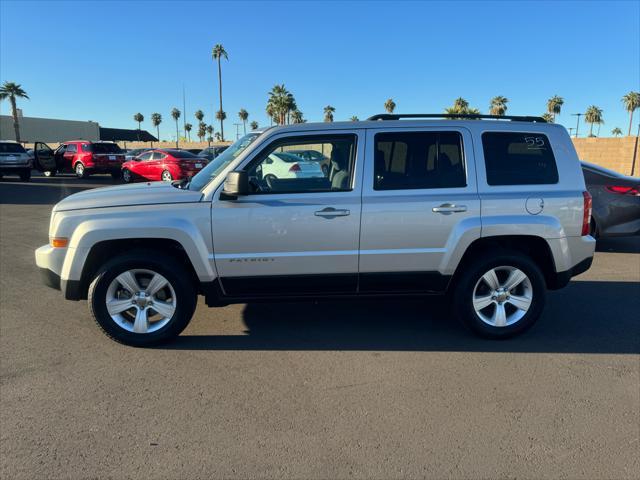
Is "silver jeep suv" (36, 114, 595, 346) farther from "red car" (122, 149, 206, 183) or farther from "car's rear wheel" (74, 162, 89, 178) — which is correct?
"car's rear wheel" (74, 162, 89, 178)

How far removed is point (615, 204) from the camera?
7.43 m

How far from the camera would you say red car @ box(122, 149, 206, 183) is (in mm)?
19078

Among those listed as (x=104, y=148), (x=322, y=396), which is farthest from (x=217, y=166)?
(x=104, y=148)

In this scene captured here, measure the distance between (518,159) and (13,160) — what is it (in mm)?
22645

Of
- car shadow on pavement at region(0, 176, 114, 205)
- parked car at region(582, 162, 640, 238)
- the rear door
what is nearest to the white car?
the rear door

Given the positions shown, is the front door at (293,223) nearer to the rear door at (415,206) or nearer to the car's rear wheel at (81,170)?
the rear door at (415,206)

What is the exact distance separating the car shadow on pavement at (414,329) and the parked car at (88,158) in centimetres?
2023

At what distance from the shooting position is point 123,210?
3.81 meters

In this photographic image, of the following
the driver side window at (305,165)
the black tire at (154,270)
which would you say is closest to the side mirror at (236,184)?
the driver side window at (305,165)

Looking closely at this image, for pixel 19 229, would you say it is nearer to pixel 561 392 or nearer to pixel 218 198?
pixel 218 198

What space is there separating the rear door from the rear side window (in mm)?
202

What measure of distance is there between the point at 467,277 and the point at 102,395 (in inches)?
122

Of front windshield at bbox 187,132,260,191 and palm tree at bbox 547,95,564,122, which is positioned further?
palm tree at bbox 547,95,564,122

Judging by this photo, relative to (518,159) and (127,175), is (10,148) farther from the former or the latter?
(518,159)
